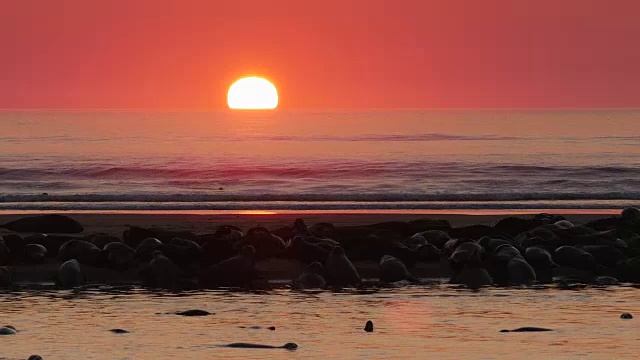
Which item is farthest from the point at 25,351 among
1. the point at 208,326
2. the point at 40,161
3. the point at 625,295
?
the point at 40,161

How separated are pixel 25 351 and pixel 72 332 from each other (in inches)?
49.5

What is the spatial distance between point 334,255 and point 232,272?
1.71m

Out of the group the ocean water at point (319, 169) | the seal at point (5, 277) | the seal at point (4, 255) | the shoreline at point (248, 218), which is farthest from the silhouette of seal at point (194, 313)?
the ocean water at point (319, 169)

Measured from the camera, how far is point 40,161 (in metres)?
69.2

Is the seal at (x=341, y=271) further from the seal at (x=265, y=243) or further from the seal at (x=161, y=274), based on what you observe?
the seal at (x=161, y=274)

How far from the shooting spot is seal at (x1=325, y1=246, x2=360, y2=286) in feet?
66.1

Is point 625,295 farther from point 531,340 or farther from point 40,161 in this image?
point 40,161

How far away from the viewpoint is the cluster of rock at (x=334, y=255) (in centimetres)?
2034

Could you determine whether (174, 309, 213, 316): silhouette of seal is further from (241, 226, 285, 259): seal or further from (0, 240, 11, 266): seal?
(0, 240, 11, 266): seal

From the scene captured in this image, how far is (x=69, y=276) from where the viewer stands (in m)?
20.1

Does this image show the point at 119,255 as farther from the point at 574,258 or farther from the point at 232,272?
the point at 574,258

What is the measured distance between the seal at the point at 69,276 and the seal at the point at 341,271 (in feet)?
13.2

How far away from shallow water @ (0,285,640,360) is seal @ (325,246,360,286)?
0.91 m

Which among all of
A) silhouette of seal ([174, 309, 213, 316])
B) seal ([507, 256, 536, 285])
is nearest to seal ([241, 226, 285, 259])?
seal ([507, 256, 536, 285])
